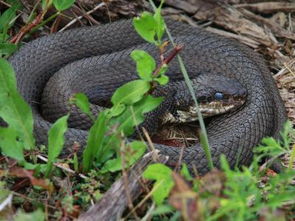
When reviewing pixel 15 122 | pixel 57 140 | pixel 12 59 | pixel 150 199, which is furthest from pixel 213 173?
pixel 12 59

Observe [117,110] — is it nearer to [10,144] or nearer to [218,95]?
[10,144]

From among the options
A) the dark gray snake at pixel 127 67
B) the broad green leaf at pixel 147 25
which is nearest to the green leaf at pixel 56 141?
the broad green leaf at pixel 147 25

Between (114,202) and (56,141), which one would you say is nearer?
(114,202)

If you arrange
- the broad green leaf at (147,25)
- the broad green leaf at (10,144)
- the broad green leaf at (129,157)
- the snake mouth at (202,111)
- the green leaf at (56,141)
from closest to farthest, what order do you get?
the broad green leaf at (129,157) → the broad green leaf at (10,144) → the green leaf at (56,141) → the broad green leaf at (147,25) → the snake mouth at (202,111)

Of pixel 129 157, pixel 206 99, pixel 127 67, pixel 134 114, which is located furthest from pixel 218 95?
pixel 129 157

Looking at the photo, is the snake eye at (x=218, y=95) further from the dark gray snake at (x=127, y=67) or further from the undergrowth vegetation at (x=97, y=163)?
the undergrowth vegetation at (x=97, y=163)
